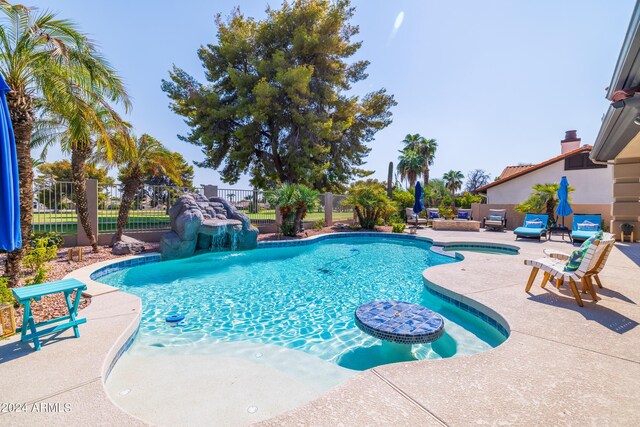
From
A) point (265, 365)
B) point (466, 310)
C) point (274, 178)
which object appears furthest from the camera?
point (274, 178)

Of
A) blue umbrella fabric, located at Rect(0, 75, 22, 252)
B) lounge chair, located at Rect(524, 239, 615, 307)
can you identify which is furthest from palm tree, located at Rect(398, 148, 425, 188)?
blue umbrella fabric, located at Rect(0, 75, 22, 252)

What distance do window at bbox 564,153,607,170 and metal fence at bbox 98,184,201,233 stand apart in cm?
2338

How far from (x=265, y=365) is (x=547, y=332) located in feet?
10.4

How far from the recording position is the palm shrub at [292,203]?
12.4 m

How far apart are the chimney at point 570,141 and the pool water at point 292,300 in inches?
789

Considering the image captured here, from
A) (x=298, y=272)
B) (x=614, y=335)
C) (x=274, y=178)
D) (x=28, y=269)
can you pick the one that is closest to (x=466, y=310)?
(x=614, y=335)

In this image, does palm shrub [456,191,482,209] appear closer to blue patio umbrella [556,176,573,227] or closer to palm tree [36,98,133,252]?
blue patio umbrella [556,176,573,227]

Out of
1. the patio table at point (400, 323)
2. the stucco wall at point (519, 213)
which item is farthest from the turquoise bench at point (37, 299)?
the stucco wall at point (519, 213)

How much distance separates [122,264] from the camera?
7938 mm

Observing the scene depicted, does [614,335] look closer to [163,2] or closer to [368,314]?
[368,314]

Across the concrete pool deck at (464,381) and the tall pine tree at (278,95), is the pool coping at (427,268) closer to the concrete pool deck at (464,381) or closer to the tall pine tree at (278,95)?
the concrete pool deck at (464,381)

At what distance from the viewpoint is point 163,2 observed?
31.0 ft

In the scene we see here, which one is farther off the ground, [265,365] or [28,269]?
[28,269]

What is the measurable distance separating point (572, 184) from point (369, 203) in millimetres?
15122
